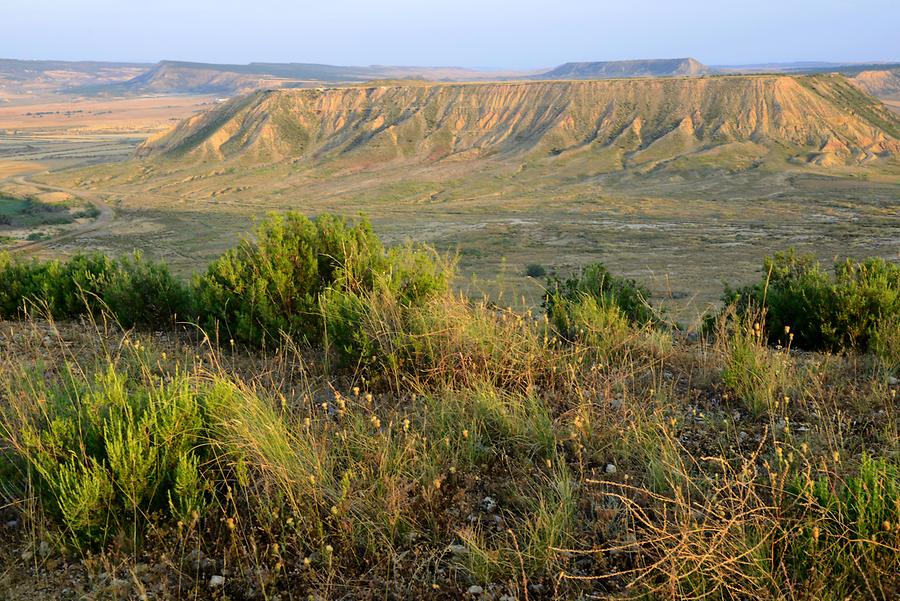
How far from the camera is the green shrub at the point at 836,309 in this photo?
6.08 metres

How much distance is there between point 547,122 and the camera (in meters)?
60.5

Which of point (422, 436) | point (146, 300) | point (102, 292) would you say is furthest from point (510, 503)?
point (102, 292)

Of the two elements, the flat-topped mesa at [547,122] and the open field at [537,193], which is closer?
the open field at [537,193]

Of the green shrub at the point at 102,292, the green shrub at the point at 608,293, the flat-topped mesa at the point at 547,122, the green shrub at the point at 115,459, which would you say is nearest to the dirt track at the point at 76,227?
the flat-topped mesa at the point at 547,122

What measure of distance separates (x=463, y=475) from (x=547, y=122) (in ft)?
198

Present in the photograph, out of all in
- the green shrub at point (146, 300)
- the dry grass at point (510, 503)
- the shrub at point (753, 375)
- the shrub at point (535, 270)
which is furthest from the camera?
the shrub at point (535, 270)

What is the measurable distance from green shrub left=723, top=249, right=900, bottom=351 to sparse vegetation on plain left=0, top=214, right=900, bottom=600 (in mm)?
1022

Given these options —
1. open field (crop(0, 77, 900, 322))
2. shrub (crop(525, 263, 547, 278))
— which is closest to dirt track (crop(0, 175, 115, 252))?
open field (crop(0, 77, 900, 322))

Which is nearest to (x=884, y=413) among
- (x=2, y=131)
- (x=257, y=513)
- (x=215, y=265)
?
(x=257, y=513)

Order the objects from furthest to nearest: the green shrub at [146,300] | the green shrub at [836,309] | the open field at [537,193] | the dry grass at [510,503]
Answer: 1. the open field at [537,193]
2. the green shrub at [146,300]
3. the green shrub at [836,309]
4. the dry grass at [510,503]

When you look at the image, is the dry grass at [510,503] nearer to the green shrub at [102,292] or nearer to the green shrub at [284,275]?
the green shrub at [284,275]

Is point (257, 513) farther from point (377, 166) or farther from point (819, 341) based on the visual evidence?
point (377, 166)

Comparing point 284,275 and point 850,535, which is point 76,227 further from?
point 850,535

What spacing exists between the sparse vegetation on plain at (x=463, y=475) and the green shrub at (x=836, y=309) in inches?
40.2
